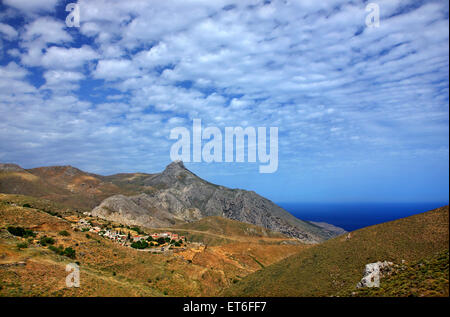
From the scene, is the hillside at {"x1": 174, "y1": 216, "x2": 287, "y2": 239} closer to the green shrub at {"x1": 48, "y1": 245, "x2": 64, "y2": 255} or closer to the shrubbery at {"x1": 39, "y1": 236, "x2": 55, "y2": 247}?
the shrubbery at {"x1": 39, "y1": 236, "x2": 55, "y2": 247}

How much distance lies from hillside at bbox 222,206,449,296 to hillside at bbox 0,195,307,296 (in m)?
7.70

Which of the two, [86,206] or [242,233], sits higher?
[86,206]

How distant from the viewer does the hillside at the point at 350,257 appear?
109ft

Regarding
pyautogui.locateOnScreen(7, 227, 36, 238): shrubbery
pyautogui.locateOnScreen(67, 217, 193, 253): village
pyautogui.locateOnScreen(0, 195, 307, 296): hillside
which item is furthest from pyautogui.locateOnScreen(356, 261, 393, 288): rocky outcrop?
pyautogui.locateOnScreen(7, 227, 36, 238): shrubbery

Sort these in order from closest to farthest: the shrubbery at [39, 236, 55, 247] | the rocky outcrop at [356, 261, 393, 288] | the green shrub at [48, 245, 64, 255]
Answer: the rocky outcrop at [356, 261, 393, 288] < the green shrub at [48, 245, 64, 255] < the shrubbery at [39, 236, 55, 247]

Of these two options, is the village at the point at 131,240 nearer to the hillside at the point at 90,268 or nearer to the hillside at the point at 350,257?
the hillside at the point at 90,268

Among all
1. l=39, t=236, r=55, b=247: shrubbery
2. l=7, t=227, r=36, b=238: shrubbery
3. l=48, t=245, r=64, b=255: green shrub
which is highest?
l=7, t=227, r=36, b=238: shrubbery

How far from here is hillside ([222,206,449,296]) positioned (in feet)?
109

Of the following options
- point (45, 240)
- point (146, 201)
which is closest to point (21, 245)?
point (45, 240)

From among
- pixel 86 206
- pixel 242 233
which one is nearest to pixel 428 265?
pixel 242 233
